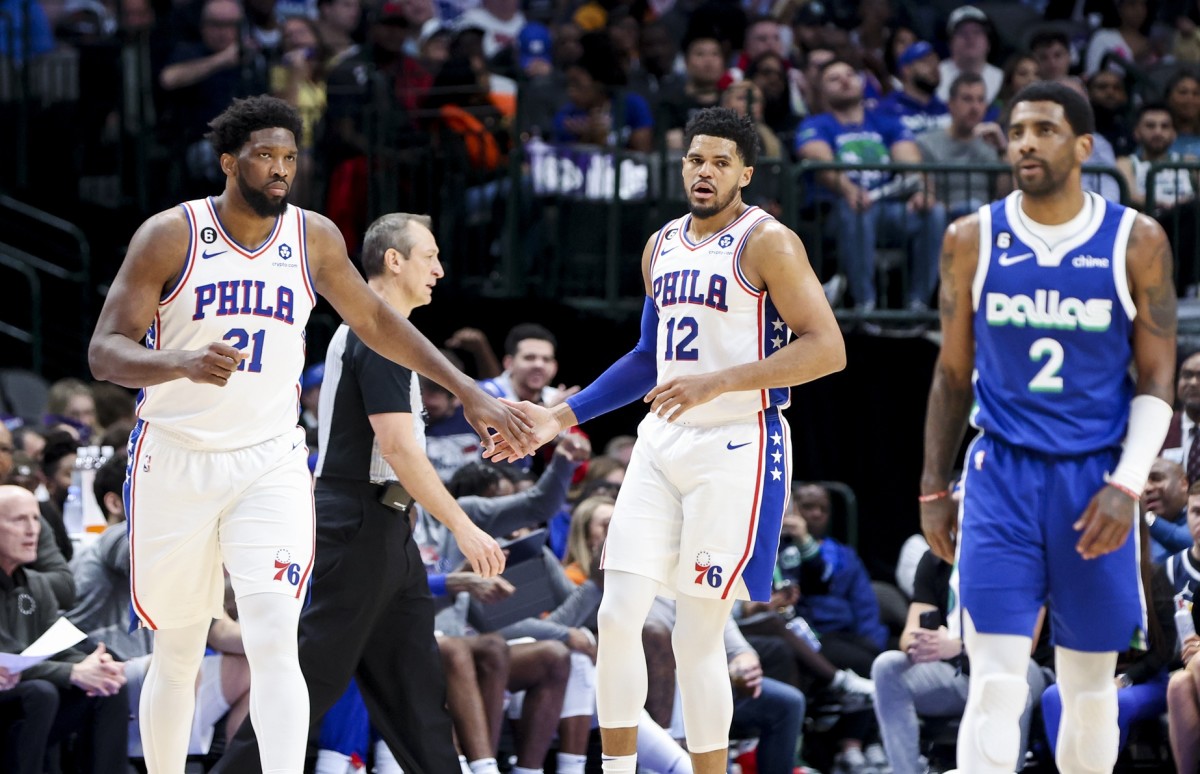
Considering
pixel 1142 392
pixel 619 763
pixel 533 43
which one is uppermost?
pixel 533 43

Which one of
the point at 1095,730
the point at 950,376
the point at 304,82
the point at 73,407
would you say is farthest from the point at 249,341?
the point at 304,82

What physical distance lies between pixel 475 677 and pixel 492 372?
3.23m

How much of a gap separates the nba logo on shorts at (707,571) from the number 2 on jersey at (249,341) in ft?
5.24

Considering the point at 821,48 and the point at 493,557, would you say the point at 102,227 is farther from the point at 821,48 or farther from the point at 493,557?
the point at 493,557

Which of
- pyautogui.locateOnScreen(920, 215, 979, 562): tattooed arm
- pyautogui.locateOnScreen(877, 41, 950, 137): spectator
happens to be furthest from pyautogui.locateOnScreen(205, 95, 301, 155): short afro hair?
pyautogui.locateOnScreen(877, 41, 950, 137): spectator

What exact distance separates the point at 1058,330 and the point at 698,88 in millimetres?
7136

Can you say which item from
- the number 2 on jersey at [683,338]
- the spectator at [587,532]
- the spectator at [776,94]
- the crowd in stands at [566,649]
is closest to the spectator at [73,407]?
the crowd in stands at [566,649]

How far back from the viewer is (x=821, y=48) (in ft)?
46.1

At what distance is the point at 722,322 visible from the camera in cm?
611

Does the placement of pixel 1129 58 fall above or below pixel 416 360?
above

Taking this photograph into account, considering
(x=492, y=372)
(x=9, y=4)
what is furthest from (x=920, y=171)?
(x=9, y=4)

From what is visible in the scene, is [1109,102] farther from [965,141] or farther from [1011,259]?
[1011,259]

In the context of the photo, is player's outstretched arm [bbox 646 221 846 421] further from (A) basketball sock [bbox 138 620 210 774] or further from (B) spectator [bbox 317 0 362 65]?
(B) spectator [bbox 317 0 362 65]

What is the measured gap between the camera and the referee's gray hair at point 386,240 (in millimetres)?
6578
